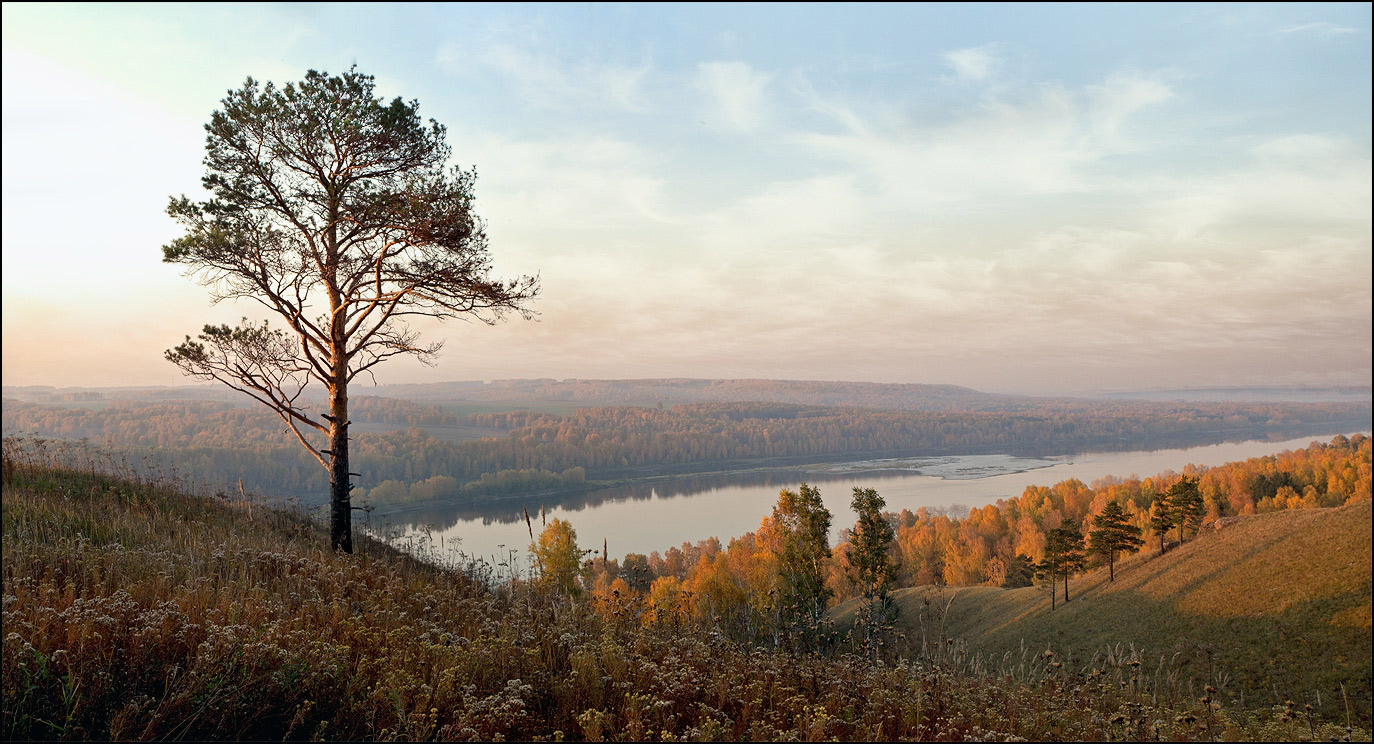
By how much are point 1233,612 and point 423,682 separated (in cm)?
4201

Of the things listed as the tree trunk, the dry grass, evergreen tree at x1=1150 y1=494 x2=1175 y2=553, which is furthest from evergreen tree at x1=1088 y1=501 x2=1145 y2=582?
the tree trunk

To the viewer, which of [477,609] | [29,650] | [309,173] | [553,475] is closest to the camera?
[29,650]

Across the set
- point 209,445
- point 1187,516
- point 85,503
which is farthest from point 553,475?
point 85,503

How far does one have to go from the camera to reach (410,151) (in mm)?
10602

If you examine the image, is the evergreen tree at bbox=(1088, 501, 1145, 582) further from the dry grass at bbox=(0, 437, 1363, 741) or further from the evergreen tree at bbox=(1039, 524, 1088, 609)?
the dry grass at bbox=(0, 437, 1363, 741)

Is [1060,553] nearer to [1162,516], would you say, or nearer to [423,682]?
[1162,516]

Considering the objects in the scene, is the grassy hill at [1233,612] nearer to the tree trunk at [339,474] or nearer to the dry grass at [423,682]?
the tree trunk at [339,474]

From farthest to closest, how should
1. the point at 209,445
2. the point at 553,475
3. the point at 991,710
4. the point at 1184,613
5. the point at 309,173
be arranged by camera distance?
the point at 553,475 → the point at 209,445 → the point at 1184,613 → the point at 309,173 → the point at 991,710

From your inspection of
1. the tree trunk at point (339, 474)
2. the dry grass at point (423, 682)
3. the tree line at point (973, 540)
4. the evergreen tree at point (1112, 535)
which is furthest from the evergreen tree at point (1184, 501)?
the tree trunk at point (339, 474)

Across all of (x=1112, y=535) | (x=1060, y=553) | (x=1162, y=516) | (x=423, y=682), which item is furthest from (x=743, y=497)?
(x=423, y=682)

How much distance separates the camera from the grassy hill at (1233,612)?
2630 centimetres

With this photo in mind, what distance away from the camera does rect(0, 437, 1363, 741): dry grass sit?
3520mm

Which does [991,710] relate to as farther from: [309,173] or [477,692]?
[309,173]

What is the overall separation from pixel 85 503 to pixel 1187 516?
187ft
